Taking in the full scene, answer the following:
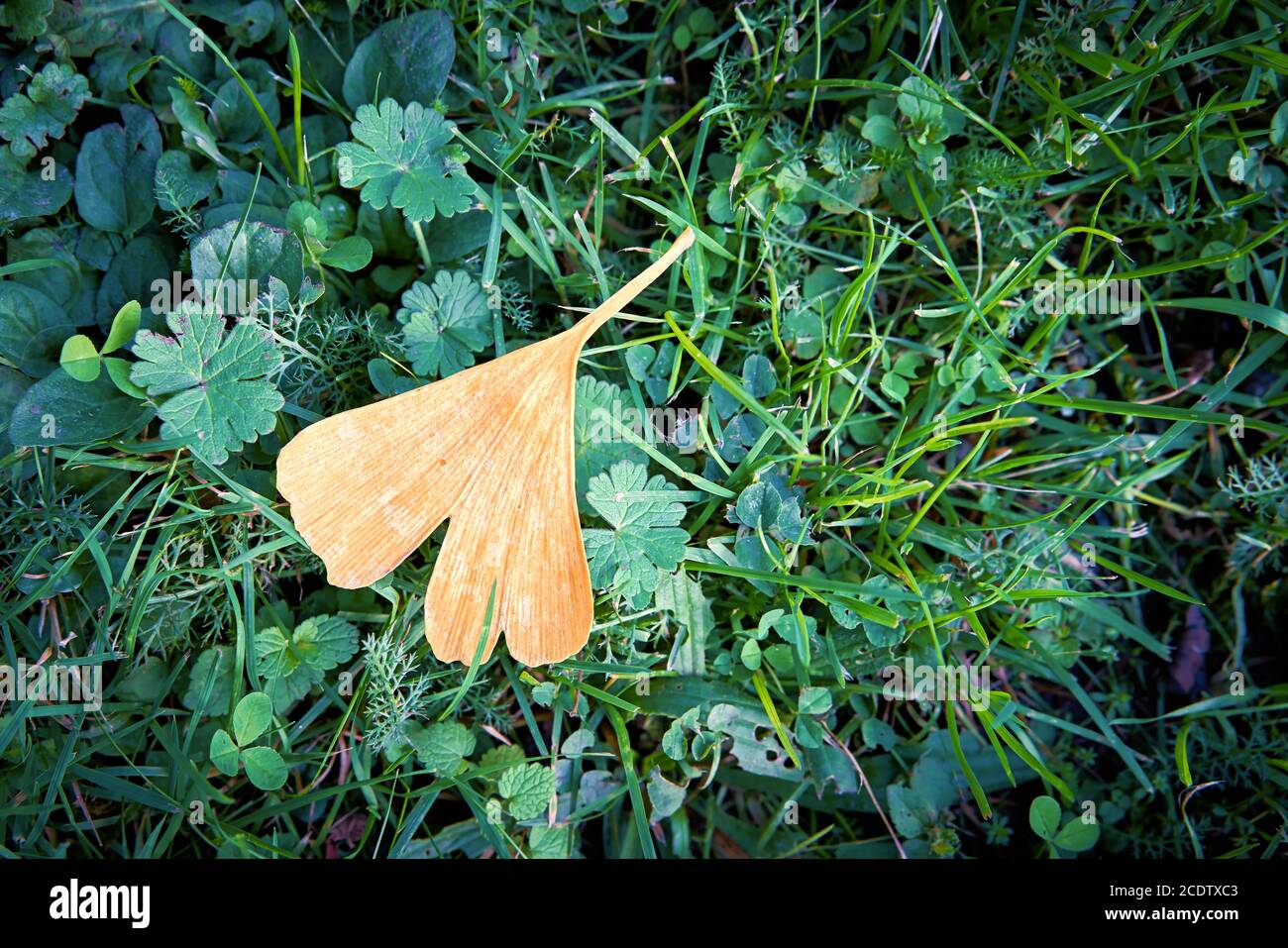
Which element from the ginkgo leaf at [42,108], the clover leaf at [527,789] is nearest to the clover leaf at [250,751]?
the clover leaf at [527,789]

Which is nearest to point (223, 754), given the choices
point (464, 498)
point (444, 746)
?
point (444, 746)

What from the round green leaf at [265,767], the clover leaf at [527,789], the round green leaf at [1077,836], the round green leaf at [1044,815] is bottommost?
the round green leaf at [1077,836]

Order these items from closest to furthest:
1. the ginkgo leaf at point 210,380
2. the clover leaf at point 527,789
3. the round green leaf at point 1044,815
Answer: the ginkgo leaf at point 210,380
the clover leaf at point 527,789
the round green leaf at point 1044,815

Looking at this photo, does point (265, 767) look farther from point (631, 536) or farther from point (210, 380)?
point (631, 536)

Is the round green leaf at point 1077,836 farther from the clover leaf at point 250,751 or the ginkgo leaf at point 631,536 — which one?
the clover leaf at point 250,751

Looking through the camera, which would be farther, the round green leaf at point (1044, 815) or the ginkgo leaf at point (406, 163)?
the round green leaf at point (1044, 815)
